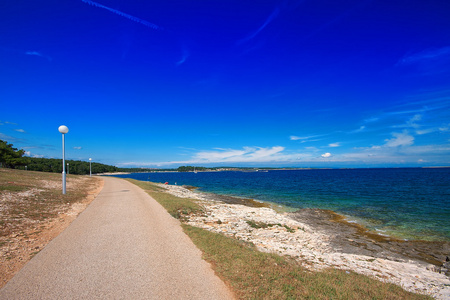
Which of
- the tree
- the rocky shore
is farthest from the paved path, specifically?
the tree

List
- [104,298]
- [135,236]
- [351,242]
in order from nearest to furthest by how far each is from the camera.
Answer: [104,298], [135,236], [351,242]

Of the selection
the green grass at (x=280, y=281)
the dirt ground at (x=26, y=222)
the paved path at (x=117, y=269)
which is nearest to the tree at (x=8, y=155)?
the dirt ground at (x=26, y=222)

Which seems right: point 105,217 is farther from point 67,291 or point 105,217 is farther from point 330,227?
point 330,227

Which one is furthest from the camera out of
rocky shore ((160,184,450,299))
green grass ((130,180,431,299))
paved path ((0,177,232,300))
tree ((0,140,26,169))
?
tree ((0,140,26,169))

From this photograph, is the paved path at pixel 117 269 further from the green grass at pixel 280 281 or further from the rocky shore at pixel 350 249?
the rocky shore at pixel 350 249

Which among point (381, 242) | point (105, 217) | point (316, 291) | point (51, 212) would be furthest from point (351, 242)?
point (51, 212)

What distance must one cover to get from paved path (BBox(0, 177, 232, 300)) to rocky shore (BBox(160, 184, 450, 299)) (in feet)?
13.0

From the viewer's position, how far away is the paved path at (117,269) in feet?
16.1

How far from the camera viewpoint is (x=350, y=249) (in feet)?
39.4

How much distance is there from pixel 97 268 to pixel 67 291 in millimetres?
1174

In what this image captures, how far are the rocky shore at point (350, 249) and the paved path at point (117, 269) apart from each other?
397cm

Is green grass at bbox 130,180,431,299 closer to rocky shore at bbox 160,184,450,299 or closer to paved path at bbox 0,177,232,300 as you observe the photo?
paved path at bbox 0,177,232,300

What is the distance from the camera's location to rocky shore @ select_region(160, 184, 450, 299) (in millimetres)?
8273

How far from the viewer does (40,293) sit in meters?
4.80
